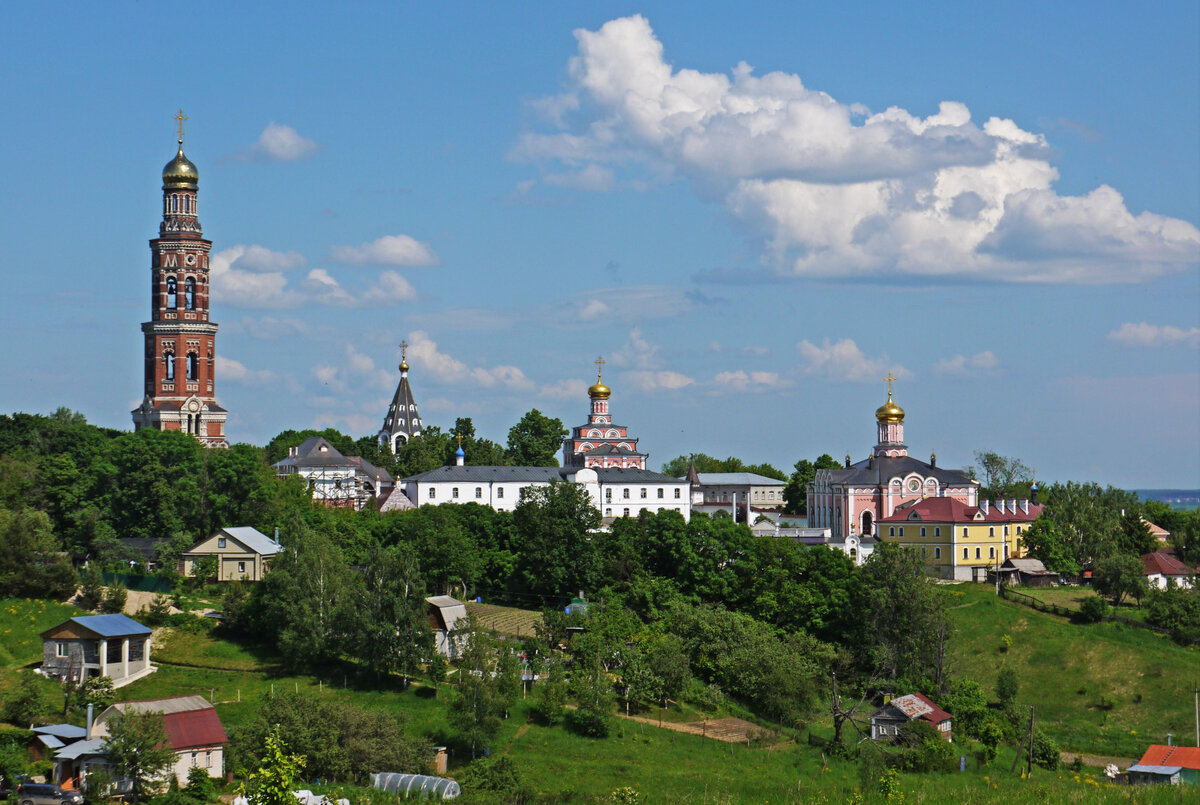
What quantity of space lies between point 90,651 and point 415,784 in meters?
14.7

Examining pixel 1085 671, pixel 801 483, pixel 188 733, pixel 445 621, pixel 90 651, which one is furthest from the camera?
pixel 801 483

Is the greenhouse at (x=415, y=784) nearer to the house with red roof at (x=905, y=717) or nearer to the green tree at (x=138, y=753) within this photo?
the green tree at (x=138, y=753)

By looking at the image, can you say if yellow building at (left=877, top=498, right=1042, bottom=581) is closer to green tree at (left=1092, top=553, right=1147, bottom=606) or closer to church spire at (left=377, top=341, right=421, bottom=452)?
green tree at (left=1092, top=553, right=1147, bottom=606)

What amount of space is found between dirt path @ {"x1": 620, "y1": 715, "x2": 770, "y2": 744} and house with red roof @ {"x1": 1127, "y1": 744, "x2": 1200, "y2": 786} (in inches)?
439

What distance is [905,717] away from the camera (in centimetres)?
4534

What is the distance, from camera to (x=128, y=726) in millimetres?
34094

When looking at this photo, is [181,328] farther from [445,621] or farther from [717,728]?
[717,728]

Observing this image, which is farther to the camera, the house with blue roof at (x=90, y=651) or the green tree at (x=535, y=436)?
the green tree at (x=535, y=436)

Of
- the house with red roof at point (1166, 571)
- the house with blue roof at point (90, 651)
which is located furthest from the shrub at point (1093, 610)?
the house with blue roof at point (90, 651)

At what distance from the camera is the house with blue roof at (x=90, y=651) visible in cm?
4334

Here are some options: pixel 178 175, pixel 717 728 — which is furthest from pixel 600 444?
pixel 717 728

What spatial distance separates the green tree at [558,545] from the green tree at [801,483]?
33888 millimetres

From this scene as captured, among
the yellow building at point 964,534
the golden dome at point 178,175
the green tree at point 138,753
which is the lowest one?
the green tree at point 138,753

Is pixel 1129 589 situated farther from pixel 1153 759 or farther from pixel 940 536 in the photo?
pixel 1153 759
